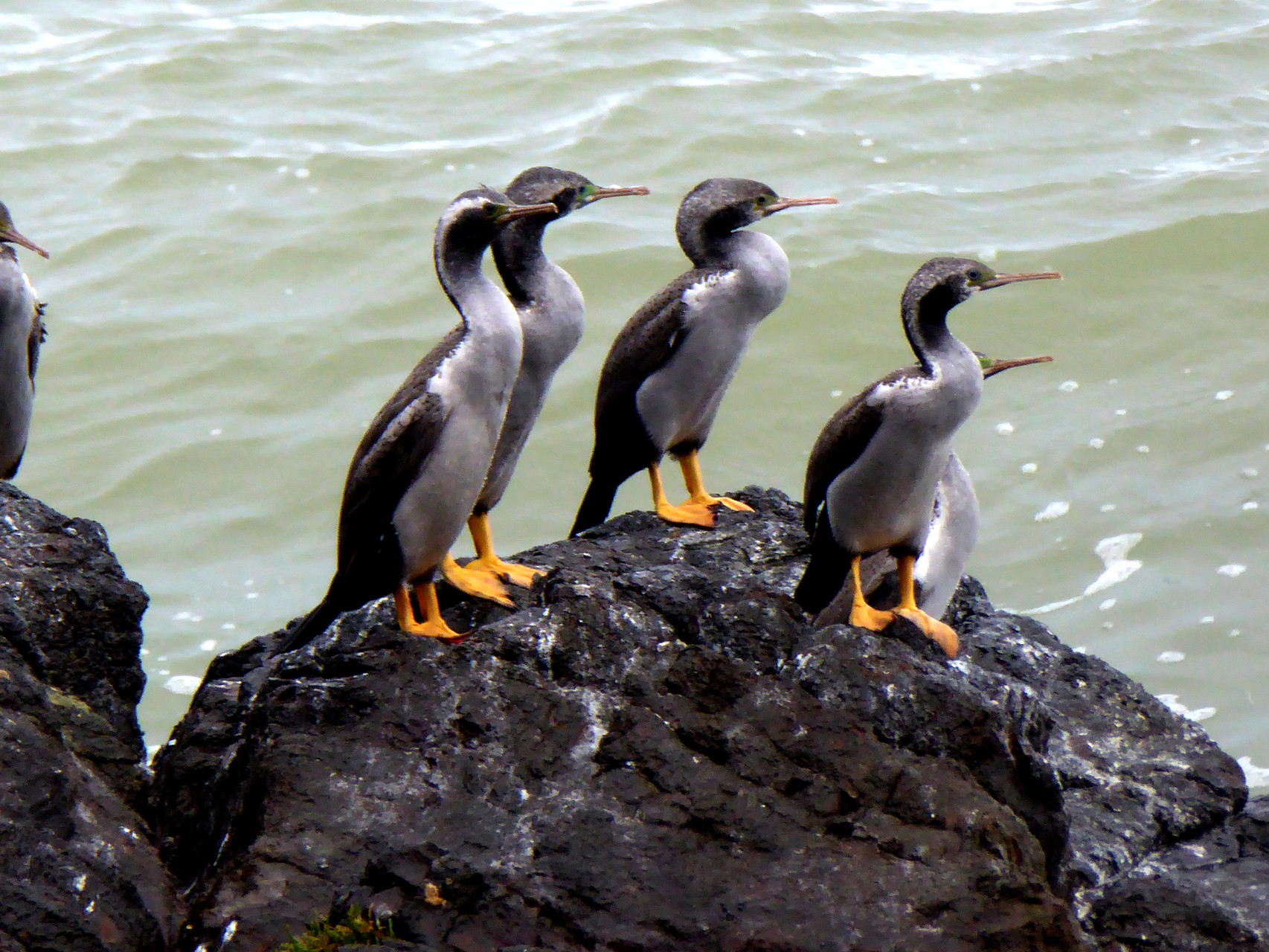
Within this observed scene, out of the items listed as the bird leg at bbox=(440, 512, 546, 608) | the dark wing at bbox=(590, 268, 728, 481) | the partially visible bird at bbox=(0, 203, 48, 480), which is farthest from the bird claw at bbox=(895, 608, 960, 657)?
the partially visible bird at bbox=(0, 203, 48, 480)

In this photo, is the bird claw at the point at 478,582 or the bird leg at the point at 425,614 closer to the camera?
the bird leg at the point at 425,614

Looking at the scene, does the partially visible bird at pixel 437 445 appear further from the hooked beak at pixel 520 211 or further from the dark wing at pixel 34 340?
the dark wing at pixel 34 340

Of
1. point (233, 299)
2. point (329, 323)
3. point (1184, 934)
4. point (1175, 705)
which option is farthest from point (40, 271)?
point (1184, 934)

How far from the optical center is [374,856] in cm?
365

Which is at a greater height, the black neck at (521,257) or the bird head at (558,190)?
the bird head at (558,190)

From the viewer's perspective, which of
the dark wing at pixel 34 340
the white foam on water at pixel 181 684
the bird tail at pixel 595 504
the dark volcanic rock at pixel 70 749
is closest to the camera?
the dark volcanic rock at pixel 70 749

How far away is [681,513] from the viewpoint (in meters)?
5.91

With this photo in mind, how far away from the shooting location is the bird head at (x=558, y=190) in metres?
5.71

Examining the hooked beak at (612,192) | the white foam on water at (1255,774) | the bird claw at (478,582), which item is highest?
the hooked beak at (612,192)

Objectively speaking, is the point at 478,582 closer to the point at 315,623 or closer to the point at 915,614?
the point at 315,623

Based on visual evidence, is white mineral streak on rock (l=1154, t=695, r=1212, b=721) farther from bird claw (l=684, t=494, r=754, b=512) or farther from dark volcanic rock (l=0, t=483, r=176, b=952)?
dark volcanic rock (l=0, t=483, r=176, b=952)

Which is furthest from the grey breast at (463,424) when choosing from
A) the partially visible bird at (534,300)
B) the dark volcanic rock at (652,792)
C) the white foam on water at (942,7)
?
the white foam on water at (942,7)

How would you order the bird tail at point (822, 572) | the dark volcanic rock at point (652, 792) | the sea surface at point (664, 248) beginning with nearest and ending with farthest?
the dark volcanic rock at point (652, 792) < the bird tail at point (822, 572) < the sea surface at point (664, 248)

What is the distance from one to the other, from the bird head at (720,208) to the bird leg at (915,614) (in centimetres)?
146
